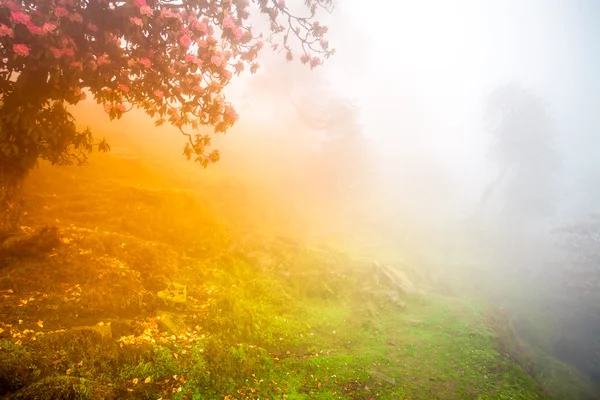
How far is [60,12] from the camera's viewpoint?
6523 mm

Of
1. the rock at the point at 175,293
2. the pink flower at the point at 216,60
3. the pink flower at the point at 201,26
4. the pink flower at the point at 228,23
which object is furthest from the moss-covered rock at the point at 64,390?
the pink flower at the point at 228,23

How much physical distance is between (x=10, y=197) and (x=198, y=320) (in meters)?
6.08

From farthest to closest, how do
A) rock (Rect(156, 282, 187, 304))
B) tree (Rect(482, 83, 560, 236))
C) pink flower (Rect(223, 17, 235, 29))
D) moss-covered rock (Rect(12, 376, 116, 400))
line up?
1. tree (Rect(482, 83, 560, 236))
2. rock (Rect(156, 282, 187, 304))
3. pink flower (Rect(223, 17, 235, 29))
4. moss-covered rock (Rect(12, 376, 116, 400))

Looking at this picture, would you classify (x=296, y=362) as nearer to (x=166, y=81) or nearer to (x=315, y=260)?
(x=166, y=81)

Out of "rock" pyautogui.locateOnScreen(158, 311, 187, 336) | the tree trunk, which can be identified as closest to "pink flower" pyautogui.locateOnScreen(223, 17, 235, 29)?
the tree trunk

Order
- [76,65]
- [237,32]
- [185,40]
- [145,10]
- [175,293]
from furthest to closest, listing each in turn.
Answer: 1. [175,293]
2. [237,32]
3. [185,40]
4. [145,10]
5. [76,65]

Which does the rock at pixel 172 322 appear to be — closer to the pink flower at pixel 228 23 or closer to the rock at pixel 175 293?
the rock at pixel 175 293

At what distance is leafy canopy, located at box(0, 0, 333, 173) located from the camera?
659 cm

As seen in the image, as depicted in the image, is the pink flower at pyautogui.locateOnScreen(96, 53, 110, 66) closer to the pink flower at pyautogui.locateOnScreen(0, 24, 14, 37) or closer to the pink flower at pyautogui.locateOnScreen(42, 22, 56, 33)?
the pink flower at pyautogui.locateOnScreen(42, 22, 56, 33)

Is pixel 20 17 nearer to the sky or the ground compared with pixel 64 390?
nearer to the sky

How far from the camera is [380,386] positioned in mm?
9188

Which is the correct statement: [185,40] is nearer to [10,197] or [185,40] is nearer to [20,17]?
[20,17]

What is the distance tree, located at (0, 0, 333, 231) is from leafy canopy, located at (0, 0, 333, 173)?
0.07 feet

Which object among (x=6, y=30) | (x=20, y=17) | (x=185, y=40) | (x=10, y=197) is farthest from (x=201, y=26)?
(x=10, y=197)
